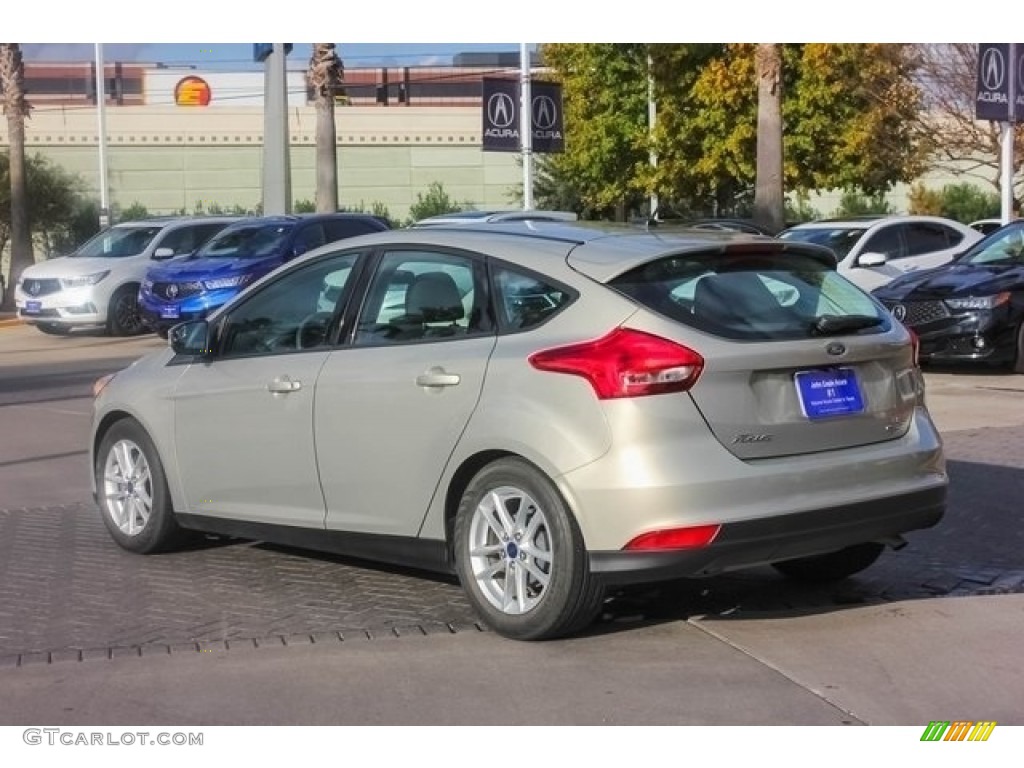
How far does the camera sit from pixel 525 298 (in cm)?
605

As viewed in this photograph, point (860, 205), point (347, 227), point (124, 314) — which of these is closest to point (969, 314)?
point (347, 227)

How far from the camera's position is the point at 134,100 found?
66.2 m

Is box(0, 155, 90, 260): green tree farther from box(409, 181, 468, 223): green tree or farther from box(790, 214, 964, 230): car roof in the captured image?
box(790, 214, 964, 230): car roof

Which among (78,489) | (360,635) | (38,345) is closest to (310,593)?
(360,635)

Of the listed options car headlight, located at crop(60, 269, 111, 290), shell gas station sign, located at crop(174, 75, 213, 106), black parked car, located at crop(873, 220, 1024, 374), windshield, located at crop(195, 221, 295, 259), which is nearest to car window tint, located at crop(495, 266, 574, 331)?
black parked car, located at crop(873, 220, 1024, 374)

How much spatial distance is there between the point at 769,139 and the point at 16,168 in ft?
60.4

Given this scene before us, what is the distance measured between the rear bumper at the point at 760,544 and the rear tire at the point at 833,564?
2.64 ft

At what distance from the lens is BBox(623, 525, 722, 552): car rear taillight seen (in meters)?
5.49

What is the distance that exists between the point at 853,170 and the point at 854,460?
32.5 m

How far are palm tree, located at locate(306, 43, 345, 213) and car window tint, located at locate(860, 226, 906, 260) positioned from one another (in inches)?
505

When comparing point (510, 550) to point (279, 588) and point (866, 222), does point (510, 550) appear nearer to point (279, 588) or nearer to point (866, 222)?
point (279, 588)

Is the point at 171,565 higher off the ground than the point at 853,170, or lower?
lower

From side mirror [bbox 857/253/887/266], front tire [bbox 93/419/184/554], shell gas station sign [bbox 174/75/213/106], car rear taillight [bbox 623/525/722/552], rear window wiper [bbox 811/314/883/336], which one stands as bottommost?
front tire [bbox 93/419/184/554]

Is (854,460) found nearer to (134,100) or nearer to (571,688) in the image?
(571,688)
